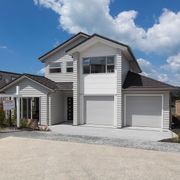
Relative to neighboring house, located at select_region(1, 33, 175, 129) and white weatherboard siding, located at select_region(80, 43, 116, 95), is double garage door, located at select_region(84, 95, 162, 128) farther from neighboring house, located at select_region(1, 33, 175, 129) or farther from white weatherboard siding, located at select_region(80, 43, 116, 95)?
white weatherboard siding, located at select_region(80, 43, 116, 95)

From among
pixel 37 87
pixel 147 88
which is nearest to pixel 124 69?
pixel 147 88

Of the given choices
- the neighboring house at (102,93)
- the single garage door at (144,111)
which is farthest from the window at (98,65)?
the single garage door at (144,111)

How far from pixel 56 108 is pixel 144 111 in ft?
24.3

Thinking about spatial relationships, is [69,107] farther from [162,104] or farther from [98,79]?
[162,104]

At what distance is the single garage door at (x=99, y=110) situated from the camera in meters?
17.8

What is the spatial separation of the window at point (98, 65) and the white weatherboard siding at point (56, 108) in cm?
340

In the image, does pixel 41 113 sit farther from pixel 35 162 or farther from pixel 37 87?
pixel 35 162

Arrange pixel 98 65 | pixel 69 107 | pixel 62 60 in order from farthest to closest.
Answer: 1. pixel 62 60
2. pixel 69 107
3. pixel 98 65

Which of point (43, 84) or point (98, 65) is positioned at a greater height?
point (98, 65)

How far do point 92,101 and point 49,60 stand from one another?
24.2 feet

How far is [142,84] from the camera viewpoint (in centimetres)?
1753

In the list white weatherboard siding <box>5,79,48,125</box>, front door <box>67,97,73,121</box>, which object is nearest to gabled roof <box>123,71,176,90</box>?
front door <box>67,97,73,121</box>

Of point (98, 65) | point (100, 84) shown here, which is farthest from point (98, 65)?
point (100, 84)

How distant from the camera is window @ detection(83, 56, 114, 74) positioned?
58.2ft
